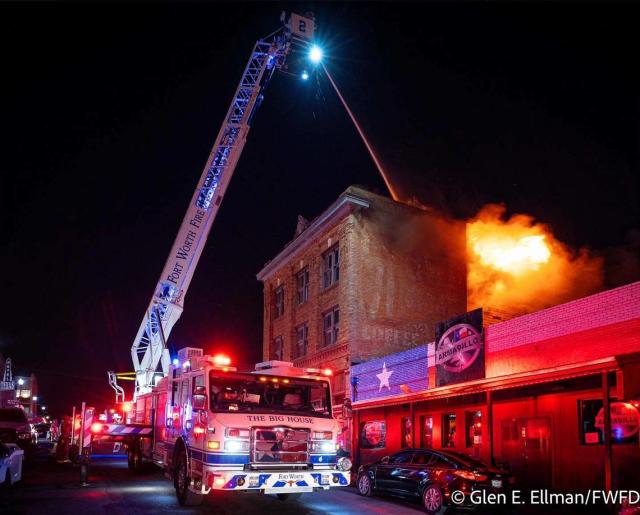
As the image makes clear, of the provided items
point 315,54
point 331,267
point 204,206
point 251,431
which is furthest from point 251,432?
point 331,267

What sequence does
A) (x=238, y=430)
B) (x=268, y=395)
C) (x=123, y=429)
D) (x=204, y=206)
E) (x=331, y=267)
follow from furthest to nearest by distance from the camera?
(x=331, y=267) → (x=204, y=206) → (x=123, y=429) → (x=268, y=395) → (x=238, y=430)

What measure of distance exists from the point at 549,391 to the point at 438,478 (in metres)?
4.27

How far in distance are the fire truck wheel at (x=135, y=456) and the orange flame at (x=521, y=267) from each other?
15.1 meters

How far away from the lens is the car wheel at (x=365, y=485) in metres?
14.1

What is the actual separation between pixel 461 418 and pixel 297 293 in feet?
41.8

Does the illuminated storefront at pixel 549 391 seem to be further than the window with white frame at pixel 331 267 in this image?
No

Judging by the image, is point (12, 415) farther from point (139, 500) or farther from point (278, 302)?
point (278, 302)

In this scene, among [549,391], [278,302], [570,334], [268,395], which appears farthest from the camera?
[278,302]

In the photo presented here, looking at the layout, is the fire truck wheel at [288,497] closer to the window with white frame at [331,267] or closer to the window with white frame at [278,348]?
the window with white frame at [331,267]

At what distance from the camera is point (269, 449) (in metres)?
10.2

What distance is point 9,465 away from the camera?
12.7 metres

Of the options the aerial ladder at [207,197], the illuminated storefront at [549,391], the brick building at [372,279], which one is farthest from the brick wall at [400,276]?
the aerial ladder at [207,197]

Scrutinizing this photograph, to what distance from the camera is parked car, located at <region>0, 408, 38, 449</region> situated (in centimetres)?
1734

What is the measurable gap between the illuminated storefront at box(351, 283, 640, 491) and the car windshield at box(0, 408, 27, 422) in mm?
10545
